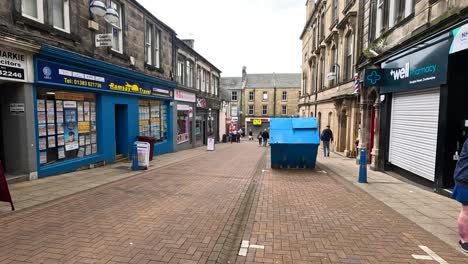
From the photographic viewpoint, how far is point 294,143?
395 inches

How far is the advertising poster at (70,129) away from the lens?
9188 mm

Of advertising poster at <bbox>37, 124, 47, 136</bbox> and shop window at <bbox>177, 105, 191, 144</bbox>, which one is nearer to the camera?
advertising poster at <bbox>37, 124, 47, 136</bbox>

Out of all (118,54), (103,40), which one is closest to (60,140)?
(103,40)

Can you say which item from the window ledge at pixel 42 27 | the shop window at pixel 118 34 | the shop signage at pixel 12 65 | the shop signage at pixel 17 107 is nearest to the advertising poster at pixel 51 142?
the shop signage at pixel 17 107

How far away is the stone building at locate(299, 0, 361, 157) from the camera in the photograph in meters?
14.9

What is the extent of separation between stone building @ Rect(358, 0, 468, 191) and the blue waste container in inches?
96.3

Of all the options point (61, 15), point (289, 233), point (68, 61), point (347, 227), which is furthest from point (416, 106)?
point (61, 15)

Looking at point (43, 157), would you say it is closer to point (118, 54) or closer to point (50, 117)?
point (50, 117)

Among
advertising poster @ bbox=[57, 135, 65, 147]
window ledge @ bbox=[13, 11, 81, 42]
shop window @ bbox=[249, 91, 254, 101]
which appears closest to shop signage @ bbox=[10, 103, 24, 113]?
advertising poster @ bbox=[57, 135, 65, 147]

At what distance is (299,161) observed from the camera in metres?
10.6

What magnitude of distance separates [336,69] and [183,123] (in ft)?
35.2

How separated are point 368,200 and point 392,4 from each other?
748 centimetres

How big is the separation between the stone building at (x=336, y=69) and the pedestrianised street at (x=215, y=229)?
9093mm

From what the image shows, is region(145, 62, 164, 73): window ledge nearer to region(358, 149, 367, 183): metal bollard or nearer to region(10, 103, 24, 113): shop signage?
region(10, 103, 24, 113): shop signage
